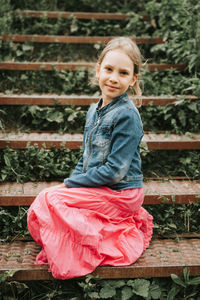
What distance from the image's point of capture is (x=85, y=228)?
1949 millimetres

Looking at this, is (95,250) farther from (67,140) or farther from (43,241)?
(67,140)

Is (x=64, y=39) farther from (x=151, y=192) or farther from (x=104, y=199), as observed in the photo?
(x=104, y=199)

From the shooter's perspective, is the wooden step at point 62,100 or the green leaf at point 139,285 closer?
the green leaf at point 139,285

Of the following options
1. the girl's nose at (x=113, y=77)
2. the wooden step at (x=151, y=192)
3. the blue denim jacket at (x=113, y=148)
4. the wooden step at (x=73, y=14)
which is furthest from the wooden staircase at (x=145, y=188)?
the girl's nose at (x=113, y=77)

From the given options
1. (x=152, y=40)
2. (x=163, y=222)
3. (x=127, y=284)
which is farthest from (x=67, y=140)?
(x=152, y=40)

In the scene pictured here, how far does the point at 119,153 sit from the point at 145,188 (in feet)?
2.37

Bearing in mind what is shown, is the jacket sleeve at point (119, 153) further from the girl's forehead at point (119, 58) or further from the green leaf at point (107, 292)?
the green leaf at point (107, 292)

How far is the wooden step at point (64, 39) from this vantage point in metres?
4.10

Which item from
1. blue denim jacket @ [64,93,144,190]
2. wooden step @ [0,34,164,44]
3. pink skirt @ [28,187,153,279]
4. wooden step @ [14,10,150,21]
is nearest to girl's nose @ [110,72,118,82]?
blue denim jacket @ [64,93,144,190]

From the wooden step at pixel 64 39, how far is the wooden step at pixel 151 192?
209 cm

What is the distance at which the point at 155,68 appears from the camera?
3.83m

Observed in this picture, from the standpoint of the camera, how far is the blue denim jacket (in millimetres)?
2066

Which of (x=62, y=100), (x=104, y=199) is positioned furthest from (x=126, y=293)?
(x=62, y=100)

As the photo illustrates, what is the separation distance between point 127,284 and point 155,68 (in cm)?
250
